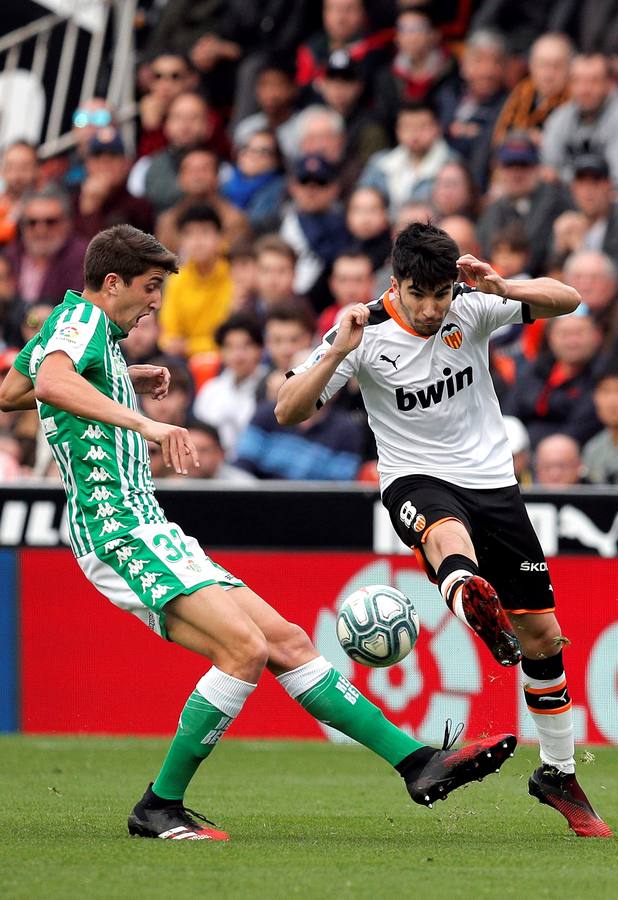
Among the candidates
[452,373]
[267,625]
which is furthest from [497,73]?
[267,625]

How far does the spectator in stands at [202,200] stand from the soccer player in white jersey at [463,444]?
308 inches

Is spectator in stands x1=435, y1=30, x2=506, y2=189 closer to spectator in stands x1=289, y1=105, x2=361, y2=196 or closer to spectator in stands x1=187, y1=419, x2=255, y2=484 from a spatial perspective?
spectator in stands x1=289, y1=105, x2=361, y2=196

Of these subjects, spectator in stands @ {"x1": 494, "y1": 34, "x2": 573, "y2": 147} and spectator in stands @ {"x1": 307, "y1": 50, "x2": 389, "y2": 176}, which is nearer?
spectator in stands @ {"x1": 494, "y1": 34, "x2": 573, "y2": 147}

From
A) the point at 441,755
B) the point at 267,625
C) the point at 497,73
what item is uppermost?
the point at 497,73

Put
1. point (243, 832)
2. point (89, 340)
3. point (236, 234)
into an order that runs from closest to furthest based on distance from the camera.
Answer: point (89, 340) → point (243, 832) → point (236, 234)

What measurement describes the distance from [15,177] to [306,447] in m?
6.14

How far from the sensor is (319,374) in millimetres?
6547

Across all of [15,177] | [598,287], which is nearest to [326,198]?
[598,287]

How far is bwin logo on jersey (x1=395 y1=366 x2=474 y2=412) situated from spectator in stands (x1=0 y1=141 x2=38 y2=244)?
9.90m

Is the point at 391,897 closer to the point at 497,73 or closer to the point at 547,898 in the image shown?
the point at 547,898

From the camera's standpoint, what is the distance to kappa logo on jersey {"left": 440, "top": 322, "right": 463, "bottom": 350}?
6.96 metres

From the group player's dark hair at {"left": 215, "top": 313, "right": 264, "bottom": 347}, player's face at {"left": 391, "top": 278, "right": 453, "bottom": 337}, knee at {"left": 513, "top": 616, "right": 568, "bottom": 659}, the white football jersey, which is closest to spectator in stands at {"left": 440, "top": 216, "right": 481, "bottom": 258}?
player's dark hair at {"left": 215, "top": 313, "right": 264, "bottom": 347}

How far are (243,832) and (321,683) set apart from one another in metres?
0.71

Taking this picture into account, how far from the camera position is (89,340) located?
6148 mm
